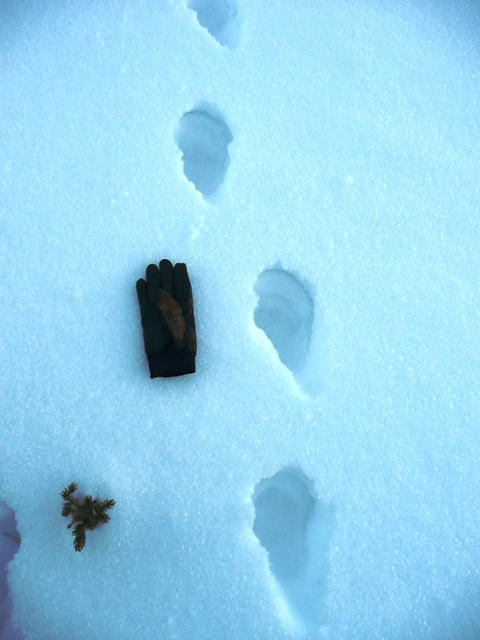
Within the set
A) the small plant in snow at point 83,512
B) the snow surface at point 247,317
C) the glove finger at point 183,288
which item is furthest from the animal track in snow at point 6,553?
the glove finger at point 183,288

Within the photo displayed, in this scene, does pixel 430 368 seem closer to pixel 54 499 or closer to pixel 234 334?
pixel 234 334

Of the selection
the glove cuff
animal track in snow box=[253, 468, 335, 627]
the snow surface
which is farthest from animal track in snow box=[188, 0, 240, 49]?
animal track in snow box=[253, 468, 335, 627]

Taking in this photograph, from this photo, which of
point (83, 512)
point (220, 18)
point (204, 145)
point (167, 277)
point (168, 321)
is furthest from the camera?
point (220, 18)

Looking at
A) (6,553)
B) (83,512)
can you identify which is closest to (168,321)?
(83,512)

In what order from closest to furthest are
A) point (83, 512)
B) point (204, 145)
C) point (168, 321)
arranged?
1. point (83, 512)
2. point (168, 321)
3. point (204, 145)

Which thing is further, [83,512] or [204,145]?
[204,145]

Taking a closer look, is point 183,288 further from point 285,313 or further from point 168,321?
→ point 285,313
